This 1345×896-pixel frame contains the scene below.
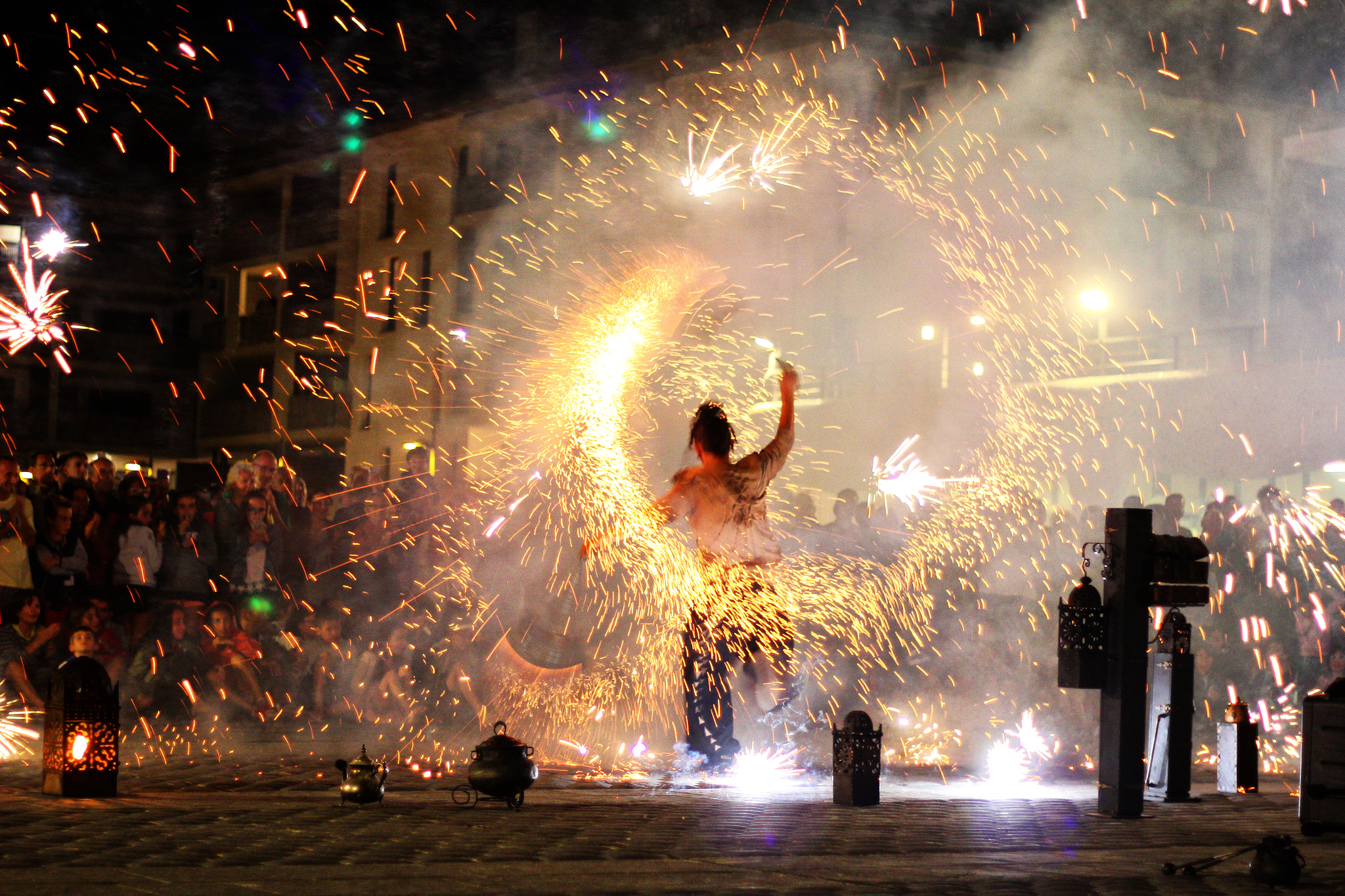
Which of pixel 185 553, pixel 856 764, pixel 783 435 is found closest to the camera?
pixel 856 764

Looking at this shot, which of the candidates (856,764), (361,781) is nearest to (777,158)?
(856,764)

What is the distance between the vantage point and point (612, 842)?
427 cm

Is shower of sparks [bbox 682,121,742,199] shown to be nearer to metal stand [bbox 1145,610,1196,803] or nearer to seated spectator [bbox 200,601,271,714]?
seated spectator [bbox 200,601,271,714]

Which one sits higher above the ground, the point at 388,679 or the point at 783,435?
the point at 783,435

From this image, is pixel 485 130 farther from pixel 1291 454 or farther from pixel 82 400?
pixel 82 400

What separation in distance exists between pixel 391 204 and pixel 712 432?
84.8 ft

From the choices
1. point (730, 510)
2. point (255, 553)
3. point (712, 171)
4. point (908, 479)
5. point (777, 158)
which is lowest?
point (255, 553)

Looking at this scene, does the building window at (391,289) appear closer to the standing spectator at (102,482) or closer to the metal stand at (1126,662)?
the standing spectator at (102,482)

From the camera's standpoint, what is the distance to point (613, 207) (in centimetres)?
1234

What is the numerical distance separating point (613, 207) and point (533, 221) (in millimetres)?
1540

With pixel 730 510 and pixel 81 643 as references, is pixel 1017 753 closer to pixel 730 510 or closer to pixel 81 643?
pixel 730 510

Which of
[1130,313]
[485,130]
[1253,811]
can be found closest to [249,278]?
[485,130]

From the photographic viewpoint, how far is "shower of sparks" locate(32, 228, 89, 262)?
1151 inches

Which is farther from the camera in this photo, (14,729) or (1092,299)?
(1092,299)
